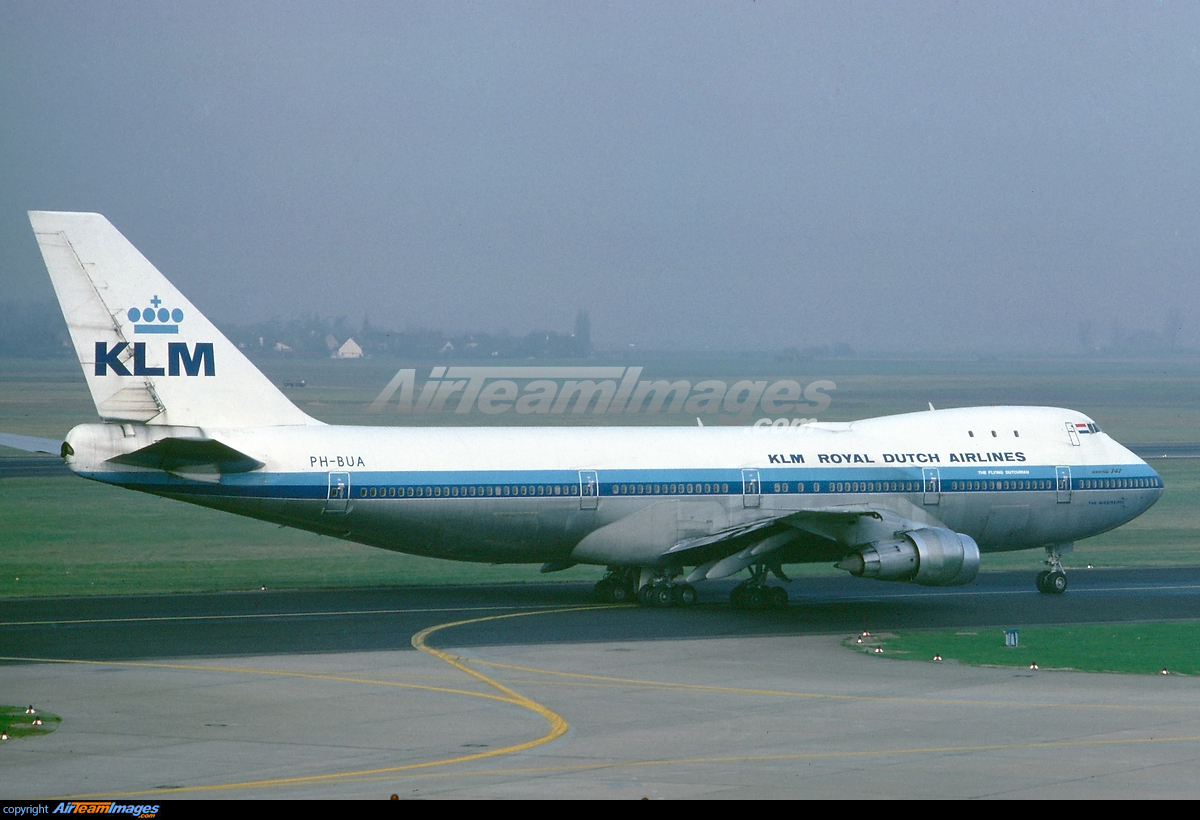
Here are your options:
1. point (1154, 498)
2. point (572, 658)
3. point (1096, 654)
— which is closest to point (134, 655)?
point (572, 658)

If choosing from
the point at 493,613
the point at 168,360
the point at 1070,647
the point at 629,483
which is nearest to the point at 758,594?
the point at 629,483

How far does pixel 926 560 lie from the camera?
1476 inches

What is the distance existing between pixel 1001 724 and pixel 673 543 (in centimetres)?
1735

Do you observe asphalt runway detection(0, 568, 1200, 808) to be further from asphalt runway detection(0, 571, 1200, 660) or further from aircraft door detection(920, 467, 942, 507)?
aircraft door detection(920, 467, 942, 507)

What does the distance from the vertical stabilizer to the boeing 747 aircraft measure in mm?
46

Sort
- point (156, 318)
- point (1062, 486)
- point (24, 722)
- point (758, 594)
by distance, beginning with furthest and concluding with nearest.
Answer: point (1062, 486) < point (758, 594) < point (156, 318) < point (24, 722)

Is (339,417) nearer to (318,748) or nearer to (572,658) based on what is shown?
(572,658)

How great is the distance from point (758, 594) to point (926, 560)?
4.99m

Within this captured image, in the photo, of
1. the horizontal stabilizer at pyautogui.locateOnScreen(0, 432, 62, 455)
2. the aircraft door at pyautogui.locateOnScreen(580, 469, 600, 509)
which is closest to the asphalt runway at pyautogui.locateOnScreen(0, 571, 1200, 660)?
the aircraft door at pyautogui.locateOnScreen(580, 469, 600, 509)

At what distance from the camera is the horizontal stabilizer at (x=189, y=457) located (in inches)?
1372

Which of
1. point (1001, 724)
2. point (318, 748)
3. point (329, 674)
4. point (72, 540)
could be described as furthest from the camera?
point (72, 540)

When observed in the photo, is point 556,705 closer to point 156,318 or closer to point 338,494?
point 338,494

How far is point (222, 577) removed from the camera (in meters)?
46.0

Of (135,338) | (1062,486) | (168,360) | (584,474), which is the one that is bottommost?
(1062,486)
